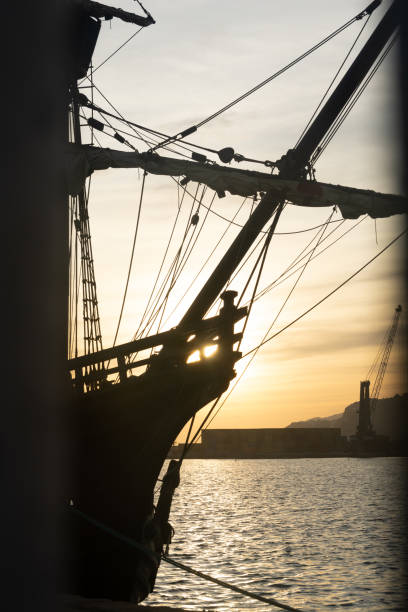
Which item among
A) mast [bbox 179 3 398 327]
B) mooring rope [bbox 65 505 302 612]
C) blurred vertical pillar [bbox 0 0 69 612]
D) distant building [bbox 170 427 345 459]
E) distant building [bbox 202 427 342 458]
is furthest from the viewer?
distant building [bbox 202 427 342 458]

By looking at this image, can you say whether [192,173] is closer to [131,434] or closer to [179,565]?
[131,434]

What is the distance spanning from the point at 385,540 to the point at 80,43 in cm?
2370

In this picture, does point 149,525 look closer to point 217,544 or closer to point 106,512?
point 106,512

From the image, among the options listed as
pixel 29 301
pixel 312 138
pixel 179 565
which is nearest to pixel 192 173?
pixel 312 138

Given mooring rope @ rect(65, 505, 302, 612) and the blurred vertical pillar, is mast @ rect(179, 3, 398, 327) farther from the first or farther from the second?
the blurred vertical pillar

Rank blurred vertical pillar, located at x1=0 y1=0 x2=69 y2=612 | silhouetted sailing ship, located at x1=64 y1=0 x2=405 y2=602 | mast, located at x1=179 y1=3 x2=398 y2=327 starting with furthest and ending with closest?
mast, located at x1=179 y1=3 x2=398 y2=327 < silhouetted sailing ship, located at x1=64 y1=0 x2=405 y2=602 < blurred vertical pillar, located at x1=0 y1=0 x2=69 y2=612

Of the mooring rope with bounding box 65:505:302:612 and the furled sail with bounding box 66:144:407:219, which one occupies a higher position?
the furled sail with bounding box 66:144:407:219

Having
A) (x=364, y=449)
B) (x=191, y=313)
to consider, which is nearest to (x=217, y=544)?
(x=191, y=313)

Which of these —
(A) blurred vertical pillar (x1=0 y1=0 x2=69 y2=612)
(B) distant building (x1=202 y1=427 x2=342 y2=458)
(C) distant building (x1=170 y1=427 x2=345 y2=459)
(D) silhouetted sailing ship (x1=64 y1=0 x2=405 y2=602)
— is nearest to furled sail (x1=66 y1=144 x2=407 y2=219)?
(D) silhouetted sailing ship (x1=64 y1=0 x2=405 y2=602)

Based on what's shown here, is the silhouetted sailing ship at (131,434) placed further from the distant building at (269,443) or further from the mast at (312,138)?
the distant building at (269,443)

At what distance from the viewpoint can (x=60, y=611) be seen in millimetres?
2621

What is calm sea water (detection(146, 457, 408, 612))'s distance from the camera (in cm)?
1894

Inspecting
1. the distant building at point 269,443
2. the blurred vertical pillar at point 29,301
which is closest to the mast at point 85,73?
the blurred vertical pillar at point 29,301

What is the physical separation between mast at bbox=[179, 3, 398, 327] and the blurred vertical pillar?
36.4 ft
